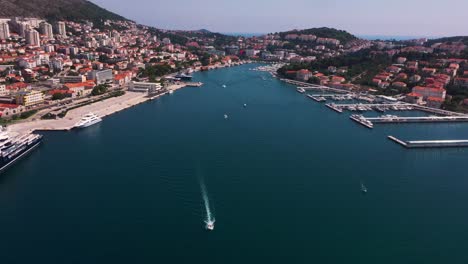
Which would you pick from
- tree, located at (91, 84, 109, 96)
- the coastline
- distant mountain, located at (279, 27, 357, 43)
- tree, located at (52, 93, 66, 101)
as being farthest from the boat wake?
distant mountain, located at (279, 27, 357, 43)

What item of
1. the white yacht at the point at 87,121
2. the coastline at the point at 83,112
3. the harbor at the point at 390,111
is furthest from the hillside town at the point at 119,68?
the white yacht at the point at 87,121

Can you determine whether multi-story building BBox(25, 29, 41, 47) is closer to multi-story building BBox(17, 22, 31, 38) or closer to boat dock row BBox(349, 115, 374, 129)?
multi-story building BBox(17, 22, 31, 38)

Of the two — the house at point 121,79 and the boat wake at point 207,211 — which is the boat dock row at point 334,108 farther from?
the house at point 121,79

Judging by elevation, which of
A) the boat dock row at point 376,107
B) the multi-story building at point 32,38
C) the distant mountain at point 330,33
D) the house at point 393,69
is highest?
the distant mountain at point 330,33

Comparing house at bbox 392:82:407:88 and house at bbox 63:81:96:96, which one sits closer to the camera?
house at bbox 63:81:96:96

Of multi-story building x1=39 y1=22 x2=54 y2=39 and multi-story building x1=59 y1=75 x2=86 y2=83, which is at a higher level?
multi-story building x1=39 y1=22 x2=54 y2=39
